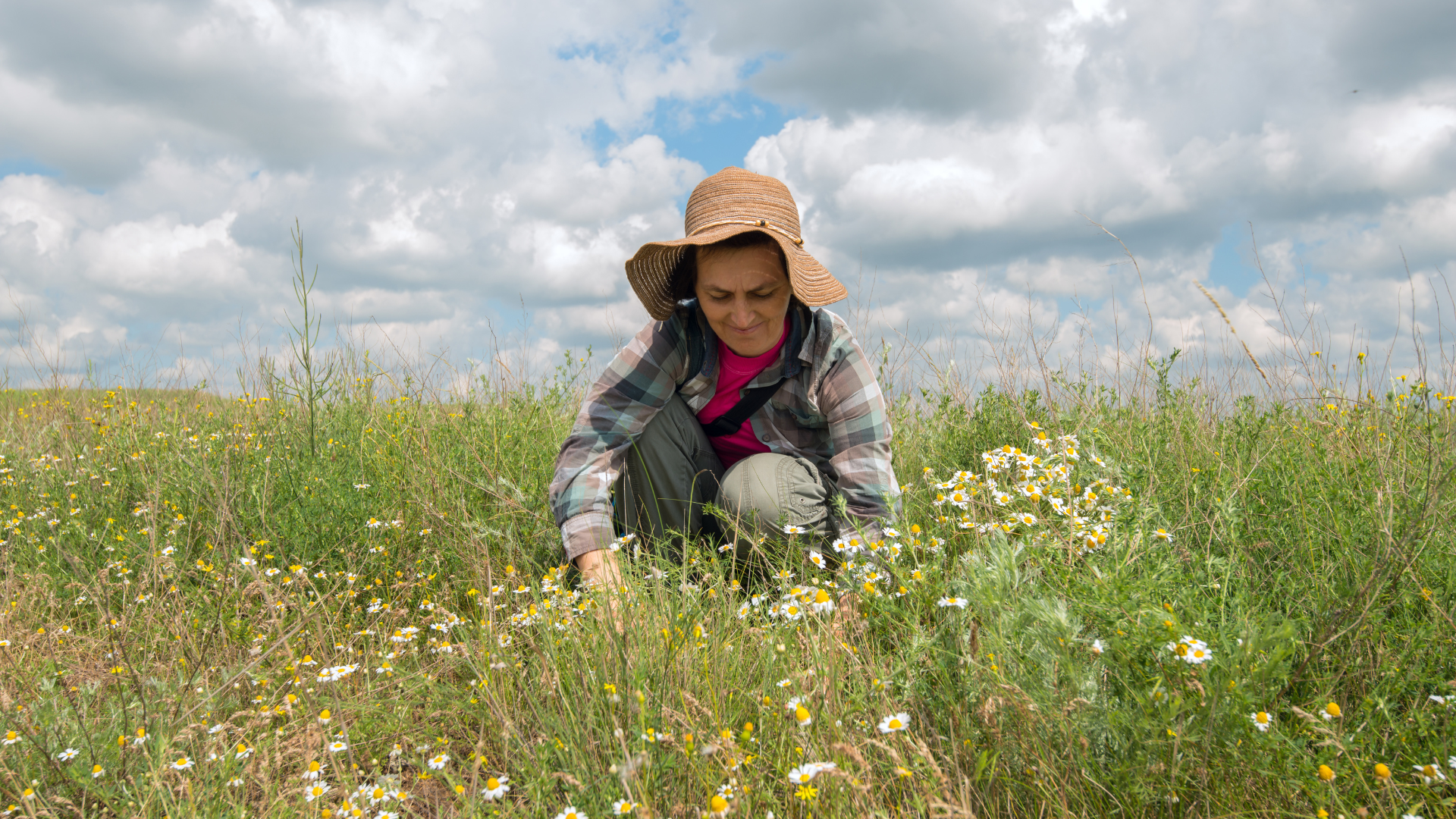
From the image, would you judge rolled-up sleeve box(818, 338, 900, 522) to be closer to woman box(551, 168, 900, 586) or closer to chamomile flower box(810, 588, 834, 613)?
woman box(551, 168, 900, 586)

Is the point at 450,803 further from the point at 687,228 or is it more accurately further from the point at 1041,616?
the point at 687,228

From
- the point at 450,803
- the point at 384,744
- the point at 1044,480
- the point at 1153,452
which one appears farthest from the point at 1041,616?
the point at 1153,452

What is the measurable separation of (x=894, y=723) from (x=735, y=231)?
1.61 m

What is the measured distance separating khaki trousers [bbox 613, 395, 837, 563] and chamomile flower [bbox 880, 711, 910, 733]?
1.18m

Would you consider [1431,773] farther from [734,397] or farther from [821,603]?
[734,397]

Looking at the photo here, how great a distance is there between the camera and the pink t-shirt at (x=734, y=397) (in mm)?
3082

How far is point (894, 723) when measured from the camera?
5.29 feet

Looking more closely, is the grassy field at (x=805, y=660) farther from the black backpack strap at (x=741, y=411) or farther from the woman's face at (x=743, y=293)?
the woman's face at (x=743, y=293)

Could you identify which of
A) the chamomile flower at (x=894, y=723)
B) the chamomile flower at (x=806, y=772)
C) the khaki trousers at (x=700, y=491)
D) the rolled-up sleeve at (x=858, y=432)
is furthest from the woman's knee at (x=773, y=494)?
the chamomile flower at (x=806, y=772)

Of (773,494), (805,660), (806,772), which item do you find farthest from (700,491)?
(806,772)

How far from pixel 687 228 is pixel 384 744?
77.6 inches

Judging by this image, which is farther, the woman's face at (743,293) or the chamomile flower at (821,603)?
the woman's face at (743,293)

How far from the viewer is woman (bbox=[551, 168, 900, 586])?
2.71 m

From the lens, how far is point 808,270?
8.97ft
